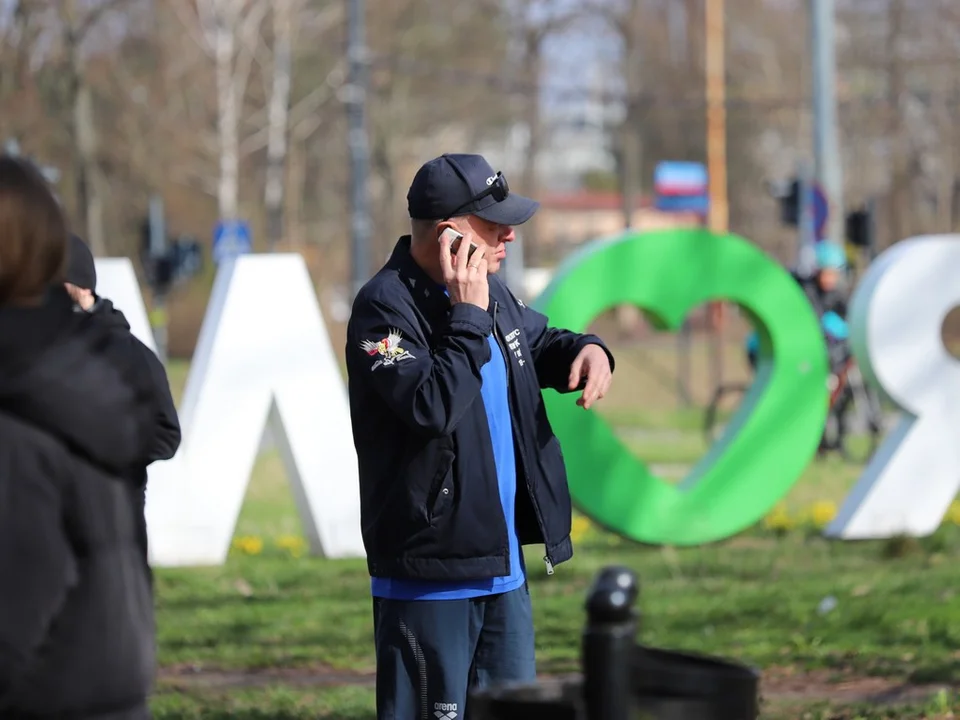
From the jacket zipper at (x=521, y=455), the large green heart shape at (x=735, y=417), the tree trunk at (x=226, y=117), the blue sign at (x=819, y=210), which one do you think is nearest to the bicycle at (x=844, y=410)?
the large green heart shape at (x=735, y=417)

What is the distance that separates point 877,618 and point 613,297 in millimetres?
2670

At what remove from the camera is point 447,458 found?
3822 mm

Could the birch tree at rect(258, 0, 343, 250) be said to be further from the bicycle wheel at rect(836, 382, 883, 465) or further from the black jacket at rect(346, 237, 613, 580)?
the black jacket at rect(346, 237, 613, 580)

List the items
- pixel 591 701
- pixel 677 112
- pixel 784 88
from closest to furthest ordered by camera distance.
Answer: pixel 591 701 → pixel 784 88 → pixel 677 112

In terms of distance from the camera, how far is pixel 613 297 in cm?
898

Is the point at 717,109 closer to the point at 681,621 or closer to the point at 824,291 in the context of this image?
the point at 824,291

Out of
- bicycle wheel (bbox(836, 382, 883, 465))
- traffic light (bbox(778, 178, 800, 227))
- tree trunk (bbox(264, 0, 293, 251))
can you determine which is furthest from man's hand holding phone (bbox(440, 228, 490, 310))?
tree trunk (bbox(264, 0, 293, 251))

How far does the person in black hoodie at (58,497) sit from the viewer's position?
2.69m

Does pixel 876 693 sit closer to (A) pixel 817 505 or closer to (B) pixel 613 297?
(B) pixel 613 297

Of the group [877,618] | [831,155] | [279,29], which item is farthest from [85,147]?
[877,618]

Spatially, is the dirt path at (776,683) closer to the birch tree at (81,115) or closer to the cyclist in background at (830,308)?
the cyclist in background at (830,308)

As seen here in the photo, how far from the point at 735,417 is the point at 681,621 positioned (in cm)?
253

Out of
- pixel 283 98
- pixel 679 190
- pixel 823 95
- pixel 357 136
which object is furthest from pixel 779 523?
pixel 283 98

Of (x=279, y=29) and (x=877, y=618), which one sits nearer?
(x=877, y=618)
